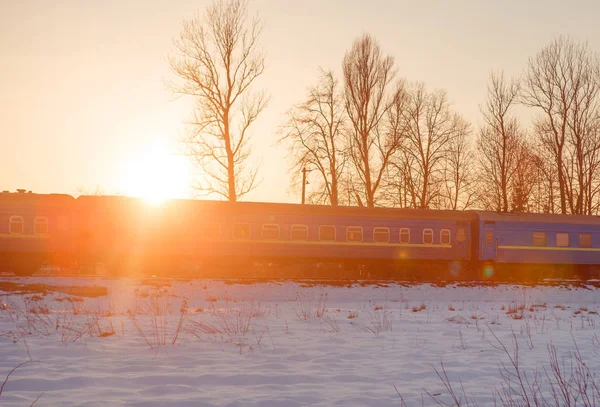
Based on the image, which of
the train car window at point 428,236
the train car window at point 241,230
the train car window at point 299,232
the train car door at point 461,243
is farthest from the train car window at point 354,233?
the train car door at point 461,243

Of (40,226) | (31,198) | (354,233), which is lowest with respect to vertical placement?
(354,233)

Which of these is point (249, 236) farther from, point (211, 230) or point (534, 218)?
point (534, 218)

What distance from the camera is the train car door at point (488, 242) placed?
30.1 m

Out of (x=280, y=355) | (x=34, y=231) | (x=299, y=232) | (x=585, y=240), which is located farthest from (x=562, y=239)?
(x=280, y=355)

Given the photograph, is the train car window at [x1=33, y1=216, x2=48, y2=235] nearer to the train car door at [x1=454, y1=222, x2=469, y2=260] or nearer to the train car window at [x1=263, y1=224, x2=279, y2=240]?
the train car window at [x1=263, y1=224, x2=279, y2=240]

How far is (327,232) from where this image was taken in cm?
2825

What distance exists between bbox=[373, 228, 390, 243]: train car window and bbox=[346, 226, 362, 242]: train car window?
0.72m

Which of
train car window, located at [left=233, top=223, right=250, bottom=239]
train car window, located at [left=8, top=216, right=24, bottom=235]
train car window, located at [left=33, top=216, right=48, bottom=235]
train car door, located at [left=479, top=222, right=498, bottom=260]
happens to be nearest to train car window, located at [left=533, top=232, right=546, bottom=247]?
train car door, located at [left=479, top=222, right=498, bottom=260]

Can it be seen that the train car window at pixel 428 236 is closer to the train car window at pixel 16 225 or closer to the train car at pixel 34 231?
the train car at pixel 34 231

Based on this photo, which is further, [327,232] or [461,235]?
[461,235]

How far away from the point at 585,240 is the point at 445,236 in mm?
7829

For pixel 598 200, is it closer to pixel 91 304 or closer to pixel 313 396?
Answer: pixel 91 304

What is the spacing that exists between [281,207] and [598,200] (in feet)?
83.0

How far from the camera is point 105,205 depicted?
87.9ft
